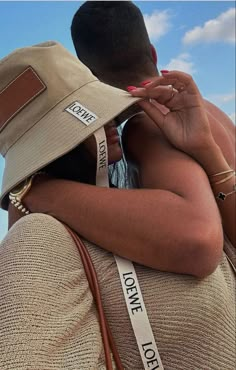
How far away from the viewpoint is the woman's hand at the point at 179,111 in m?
0.76

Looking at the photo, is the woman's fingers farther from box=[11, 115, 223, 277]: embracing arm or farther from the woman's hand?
box=[11, 115, 223, 277]: embracing arm

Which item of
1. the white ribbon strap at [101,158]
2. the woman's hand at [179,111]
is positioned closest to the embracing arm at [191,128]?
the woman's hand at [179,111]

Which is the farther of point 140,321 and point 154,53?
point 154,53

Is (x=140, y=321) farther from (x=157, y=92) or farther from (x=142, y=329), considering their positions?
(x=157, y=92)

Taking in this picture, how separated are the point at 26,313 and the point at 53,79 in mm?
358

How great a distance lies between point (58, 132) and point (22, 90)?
9cm

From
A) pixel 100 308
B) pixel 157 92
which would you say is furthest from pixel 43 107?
pixel 100 308

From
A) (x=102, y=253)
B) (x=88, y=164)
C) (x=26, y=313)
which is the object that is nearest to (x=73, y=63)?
(x=88, y=164)

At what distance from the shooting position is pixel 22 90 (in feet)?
2.42

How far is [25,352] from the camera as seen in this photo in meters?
0.52

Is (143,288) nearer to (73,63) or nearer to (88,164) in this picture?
(88,164)

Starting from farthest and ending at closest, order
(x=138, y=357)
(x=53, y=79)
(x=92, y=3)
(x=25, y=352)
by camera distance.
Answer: (x=92, y=3) < (x=53, y=79) < (x=138, y=357) < (x=25, y=352)

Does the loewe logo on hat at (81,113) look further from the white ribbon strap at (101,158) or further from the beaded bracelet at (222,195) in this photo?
the beaded bracelet at (222,195)

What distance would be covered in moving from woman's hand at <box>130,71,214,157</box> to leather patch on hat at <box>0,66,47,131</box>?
0.15m
